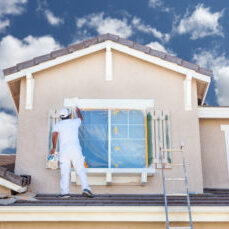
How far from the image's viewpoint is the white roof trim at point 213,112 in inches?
375

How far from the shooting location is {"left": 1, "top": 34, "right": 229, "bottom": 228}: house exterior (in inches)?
340

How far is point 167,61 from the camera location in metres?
9.33

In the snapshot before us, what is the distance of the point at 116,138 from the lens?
888 centimetres

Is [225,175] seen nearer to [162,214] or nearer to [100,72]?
[162,214]

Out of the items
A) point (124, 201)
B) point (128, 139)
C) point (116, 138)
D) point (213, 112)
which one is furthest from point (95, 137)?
point (213, 112)

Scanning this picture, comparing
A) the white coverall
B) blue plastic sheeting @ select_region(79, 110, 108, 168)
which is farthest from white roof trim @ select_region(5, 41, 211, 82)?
the white coverall

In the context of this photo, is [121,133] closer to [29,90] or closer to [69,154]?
[69,154]

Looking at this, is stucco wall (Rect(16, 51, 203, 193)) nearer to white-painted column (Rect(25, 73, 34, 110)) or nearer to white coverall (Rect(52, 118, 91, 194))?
white-painted column (Rect(25, 73, 34, 110))

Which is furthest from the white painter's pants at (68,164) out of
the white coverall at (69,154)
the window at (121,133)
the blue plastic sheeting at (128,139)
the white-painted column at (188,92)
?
the white-painted column at (188,92)

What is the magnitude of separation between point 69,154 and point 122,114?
1991mm

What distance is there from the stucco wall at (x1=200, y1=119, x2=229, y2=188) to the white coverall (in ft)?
11.5

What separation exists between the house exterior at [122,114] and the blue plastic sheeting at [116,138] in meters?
0.02

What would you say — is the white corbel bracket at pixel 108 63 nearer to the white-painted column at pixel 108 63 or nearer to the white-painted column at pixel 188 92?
the white-painted column at pixel 108 63

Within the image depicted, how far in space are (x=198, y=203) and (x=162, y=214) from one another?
2.55 ft
